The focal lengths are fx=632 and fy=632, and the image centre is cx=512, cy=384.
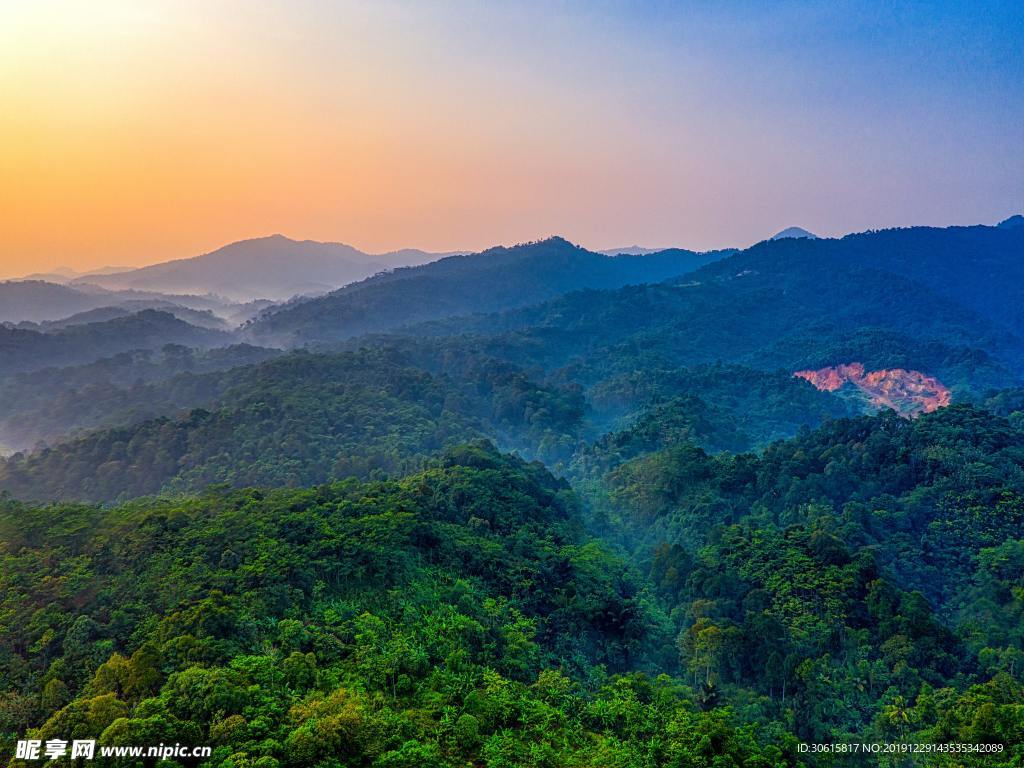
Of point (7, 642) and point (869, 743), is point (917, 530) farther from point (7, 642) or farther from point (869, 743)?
point (7, 642)

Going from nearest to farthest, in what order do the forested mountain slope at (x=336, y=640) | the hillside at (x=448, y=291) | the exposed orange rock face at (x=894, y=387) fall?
1. the forested mountain slope at (x=336, y=640)
2. the exposed orange rock face at (x=894, y=387)
3. the hillside at (x=448, y=291)

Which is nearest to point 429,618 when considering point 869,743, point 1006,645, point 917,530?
point 869,743

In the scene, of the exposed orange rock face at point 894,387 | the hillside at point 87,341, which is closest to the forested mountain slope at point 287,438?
the exposed orange rock face at point 894,387

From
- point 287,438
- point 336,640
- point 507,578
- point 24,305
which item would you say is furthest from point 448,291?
point 24,305

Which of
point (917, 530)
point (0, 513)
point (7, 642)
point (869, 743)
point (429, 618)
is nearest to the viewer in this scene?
point (7, 642)

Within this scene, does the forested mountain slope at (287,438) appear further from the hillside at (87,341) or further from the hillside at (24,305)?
the hillside at (24,305)

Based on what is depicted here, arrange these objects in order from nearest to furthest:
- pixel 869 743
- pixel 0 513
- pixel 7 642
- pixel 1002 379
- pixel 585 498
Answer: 1. pixel 7 642
2. pixel 869 743
3. pixel 0 513
4. pixel 585 498
5. pixel 1002 379
